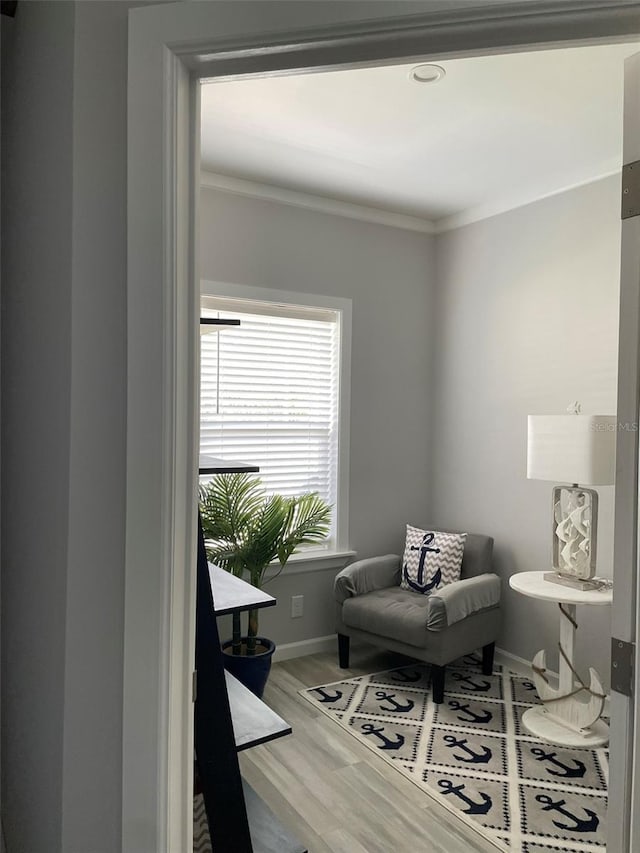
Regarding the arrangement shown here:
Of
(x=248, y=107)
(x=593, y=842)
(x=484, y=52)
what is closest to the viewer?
(x=484, y=52)

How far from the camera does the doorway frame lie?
102 cm

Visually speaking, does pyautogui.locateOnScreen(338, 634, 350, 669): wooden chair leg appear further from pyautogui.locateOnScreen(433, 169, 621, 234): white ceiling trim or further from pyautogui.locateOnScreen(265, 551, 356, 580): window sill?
pyautogui.locateOnScreen(433, 169, 621, 234): white ceiling trim

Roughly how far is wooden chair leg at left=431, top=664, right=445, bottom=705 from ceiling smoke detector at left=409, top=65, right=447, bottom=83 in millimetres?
2663

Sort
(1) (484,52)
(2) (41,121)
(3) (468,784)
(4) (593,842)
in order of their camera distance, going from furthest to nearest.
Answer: (3) (468,784)
(4) (593,842)
(2) (41,121)
(1) (484,52)

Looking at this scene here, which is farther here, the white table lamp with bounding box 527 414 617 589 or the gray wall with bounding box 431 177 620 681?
the gray wall with bounding box 431 177 620 681

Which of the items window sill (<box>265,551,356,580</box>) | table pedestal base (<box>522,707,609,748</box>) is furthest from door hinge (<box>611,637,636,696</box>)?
window sill (<box>265,551,356,580</box>)

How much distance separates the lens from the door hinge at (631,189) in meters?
1.11

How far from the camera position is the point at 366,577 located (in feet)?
11.9

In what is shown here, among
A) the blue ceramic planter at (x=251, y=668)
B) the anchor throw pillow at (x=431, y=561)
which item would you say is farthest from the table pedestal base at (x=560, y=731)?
the blue ceramic planter at (x=251, y=668)

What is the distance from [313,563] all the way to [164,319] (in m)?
2.92

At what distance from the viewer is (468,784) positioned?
2422 millimetres

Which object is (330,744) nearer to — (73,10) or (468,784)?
(468,784)

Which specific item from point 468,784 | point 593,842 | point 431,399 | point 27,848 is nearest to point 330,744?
point 468,784

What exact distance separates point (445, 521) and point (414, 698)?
1277 mm
